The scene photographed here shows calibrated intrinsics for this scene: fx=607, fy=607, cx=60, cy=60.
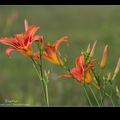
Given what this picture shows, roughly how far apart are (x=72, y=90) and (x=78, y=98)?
30 centimetres

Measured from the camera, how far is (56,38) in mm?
3914

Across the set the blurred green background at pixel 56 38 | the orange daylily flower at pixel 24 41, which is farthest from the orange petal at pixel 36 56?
the blurred green background at pixel 56 38

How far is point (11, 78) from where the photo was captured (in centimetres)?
346

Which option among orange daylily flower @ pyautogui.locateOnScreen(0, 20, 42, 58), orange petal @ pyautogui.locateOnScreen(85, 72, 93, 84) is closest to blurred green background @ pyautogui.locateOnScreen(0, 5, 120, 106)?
orange petal @ pyautogui.locateOnScreen(85, 72, 93, 84)

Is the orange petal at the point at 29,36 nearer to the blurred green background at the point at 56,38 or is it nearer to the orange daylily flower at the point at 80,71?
the orange daylily flower at the point at 80,71

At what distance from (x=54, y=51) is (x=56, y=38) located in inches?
86.4

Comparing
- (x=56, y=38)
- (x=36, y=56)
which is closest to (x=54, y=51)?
(x=36, y=56)

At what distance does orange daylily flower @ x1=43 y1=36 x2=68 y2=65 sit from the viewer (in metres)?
1.71

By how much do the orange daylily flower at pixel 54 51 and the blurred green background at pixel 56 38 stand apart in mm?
339

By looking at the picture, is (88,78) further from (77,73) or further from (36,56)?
(36,56)

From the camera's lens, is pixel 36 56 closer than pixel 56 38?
Yes

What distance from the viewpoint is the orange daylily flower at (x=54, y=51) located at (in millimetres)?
1707

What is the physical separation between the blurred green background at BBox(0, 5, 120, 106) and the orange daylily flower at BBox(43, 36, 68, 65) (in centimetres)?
34
